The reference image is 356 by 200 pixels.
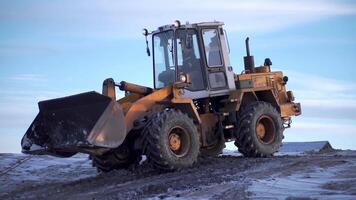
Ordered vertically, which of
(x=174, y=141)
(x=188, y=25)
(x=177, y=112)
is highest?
(x=188, y=25)

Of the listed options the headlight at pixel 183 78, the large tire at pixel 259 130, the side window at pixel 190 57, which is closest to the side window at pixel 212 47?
the side window at pixel 190 57

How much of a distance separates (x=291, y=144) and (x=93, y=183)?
10.8 meters

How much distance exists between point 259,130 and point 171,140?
132 inches

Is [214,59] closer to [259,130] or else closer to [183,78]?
[183,78]

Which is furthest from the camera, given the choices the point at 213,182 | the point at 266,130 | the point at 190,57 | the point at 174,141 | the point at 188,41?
the point at 266,130

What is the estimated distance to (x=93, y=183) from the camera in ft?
38.3

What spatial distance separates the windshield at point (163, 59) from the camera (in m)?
13.6

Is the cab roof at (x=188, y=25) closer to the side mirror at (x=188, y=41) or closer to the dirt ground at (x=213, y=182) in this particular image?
the side mirror at (x=188, y=41)

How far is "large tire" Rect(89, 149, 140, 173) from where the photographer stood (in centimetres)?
1284

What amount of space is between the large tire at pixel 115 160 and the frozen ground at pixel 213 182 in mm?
333

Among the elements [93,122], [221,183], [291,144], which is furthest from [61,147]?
[291,144]

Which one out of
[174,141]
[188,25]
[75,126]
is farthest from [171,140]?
[188,25]

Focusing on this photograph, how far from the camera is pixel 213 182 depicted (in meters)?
9.94

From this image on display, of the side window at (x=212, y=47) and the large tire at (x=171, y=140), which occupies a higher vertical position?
the side window at (x=212, y=47)
